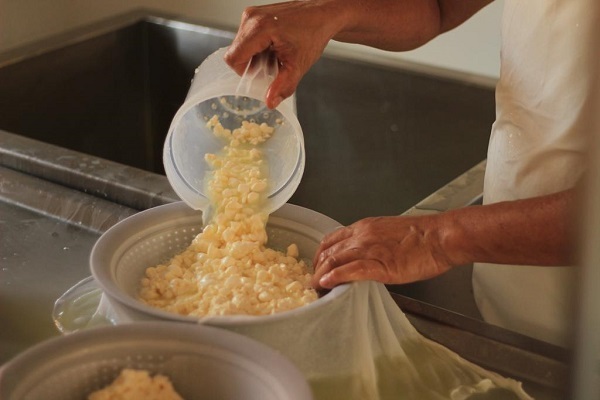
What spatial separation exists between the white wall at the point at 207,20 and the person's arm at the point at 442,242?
3.50 feet

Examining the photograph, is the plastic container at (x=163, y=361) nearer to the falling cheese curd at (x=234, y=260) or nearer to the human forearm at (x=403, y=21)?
the falling cheese curd at (x=234, y=260)

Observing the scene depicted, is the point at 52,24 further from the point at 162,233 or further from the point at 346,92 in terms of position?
the point at 162,233

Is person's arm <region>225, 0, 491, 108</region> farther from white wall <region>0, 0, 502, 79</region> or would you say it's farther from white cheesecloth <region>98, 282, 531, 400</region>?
white wall <region>0, 0, 502, 79</region>

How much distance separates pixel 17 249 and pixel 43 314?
19 centimetres

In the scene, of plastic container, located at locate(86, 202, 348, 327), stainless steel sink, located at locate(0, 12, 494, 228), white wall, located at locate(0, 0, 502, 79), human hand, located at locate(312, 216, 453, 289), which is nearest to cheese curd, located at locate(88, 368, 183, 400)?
plastic container, located at locate(86, 202, 348, 327)

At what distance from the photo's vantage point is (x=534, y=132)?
1.07 m

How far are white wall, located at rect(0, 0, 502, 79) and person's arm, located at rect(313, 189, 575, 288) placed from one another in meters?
1.07

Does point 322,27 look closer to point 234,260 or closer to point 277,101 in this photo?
point 277,101

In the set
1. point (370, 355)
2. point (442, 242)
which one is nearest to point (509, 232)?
point (442, 242)

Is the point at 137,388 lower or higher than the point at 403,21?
lower

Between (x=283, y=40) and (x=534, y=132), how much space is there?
1.12 feet

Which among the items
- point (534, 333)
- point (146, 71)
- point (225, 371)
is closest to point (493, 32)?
point (146, 71)

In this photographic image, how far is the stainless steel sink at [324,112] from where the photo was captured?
64.4 inches

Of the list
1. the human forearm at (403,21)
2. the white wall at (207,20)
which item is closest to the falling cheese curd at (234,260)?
the human forearm at (403,21)
